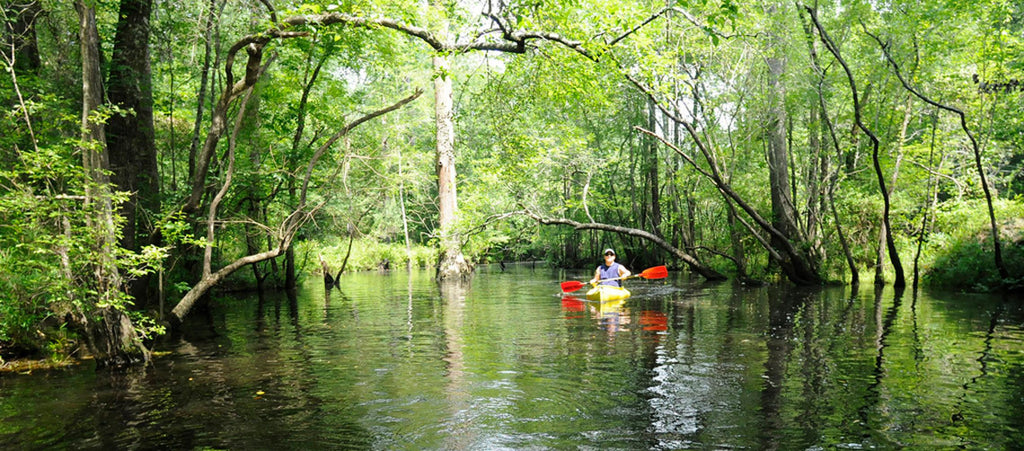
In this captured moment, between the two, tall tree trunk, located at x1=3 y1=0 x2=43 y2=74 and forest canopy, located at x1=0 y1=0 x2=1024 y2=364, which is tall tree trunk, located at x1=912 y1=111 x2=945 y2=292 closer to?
forest canopy, located at x1=0 y1=0 x2=1024 y2=364

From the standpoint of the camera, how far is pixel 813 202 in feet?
59.8

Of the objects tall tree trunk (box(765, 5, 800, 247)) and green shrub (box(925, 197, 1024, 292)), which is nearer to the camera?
green shrub (box(925, 197, 1024, 292))

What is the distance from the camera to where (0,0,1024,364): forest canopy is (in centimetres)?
725

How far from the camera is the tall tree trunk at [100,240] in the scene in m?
6.62

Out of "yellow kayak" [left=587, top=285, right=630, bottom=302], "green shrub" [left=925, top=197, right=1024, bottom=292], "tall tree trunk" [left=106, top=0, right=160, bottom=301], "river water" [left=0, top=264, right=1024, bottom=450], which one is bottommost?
"river water" [left=0, top=264, right=1024, bottom=450]

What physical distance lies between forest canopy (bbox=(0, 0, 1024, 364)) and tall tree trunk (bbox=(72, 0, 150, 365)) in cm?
3

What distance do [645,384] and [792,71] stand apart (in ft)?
43.8

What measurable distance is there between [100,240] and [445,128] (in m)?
16.8

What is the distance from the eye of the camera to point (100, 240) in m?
6.74

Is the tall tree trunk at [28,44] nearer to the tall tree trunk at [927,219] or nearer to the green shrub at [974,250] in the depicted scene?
the tall tree trunk at [927,219]

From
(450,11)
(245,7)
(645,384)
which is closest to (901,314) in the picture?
(645,384)

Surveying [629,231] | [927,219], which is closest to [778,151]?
[927,219]

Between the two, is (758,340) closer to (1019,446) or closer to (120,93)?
(1019,446)

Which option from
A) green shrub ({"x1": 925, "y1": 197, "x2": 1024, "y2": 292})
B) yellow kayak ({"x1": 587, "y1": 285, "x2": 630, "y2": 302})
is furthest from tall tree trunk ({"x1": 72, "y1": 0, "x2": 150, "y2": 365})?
green shrub ({"x1": 925, "y1": 197, "x2": 1024, "y2": 292})
